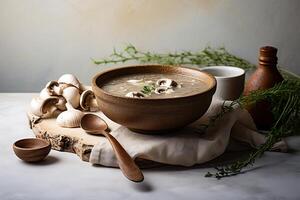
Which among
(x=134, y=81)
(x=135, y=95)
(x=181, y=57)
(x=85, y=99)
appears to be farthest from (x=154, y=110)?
(x=181, y=57)

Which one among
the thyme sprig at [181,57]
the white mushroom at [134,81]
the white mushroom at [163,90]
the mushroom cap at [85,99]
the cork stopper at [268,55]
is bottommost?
the mushroom cap at [85,99]

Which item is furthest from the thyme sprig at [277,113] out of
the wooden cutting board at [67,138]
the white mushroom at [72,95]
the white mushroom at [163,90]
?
the white mushroom at [72,95]

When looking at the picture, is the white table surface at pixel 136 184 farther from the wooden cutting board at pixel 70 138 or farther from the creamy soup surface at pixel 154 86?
the creamy soup surface at pixel 154 86

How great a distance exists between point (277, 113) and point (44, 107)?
0.52m

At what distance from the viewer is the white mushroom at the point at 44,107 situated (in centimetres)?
116

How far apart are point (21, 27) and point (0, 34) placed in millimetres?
64

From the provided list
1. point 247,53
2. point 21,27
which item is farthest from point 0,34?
point 247,53

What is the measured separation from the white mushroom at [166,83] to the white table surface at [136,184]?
181mm

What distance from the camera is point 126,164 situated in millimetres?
942

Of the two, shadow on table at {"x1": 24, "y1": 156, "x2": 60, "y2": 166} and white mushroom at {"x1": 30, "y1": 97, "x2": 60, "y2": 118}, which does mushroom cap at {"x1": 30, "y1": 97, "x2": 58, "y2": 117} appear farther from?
shadow on table at {"x1": 24, "y1": 156, "x2": 60, "y2": 166}

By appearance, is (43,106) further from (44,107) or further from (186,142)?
(186,142)

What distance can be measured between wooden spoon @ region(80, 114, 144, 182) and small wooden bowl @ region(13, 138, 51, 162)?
0.10 meters

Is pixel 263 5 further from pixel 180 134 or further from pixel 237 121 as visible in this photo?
pixel 180 134

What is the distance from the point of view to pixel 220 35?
141 centimetres
